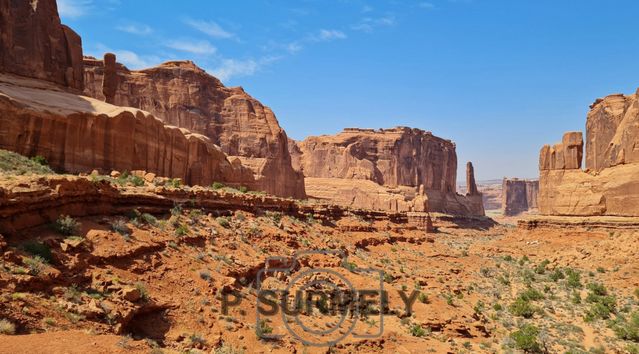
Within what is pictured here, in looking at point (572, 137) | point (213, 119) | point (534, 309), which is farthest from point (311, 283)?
point (213, 119)

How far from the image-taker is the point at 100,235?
14070mm

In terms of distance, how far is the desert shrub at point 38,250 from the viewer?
1136 cm

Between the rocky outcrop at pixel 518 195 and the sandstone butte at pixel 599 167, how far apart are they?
11846 centimetres

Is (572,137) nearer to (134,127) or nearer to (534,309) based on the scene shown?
(534,309)

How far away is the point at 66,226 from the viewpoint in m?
13.2

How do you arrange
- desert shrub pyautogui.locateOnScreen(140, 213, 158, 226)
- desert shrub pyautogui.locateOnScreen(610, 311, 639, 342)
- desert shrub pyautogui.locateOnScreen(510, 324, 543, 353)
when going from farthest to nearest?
desert shrub pyautogui.locateOnScreen(610, 311, 639, 342), desert shrub pyautogui.locateOnScreen(510, 324, 543, 353), desert shrub pyautogui.locateOnScreen(140, 213, 158, 226)

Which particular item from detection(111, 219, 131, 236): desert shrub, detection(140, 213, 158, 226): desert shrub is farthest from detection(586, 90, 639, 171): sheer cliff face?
detection(111, 219, 131, 236): desert shrub

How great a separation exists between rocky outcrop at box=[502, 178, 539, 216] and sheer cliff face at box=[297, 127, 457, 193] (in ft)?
170

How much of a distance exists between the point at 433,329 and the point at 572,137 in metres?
28.9

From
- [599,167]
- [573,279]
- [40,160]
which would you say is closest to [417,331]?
[573,279]

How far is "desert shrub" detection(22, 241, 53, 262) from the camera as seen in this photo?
1136 centimetres

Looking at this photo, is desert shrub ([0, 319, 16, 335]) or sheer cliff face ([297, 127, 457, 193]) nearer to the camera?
desert shrub ([0, 319, 16, 335])

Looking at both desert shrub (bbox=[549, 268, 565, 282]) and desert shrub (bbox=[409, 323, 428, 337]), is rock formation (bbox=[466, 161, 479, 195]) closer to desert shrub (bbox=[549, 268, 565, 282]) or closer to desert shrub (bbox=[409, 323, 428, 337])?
desert shrub (bbox=[549, 268, 565, 282])

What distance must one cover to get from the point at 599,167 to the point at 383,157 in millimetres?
61559
